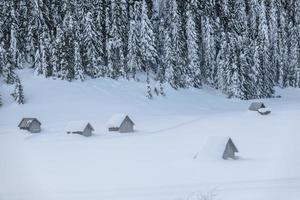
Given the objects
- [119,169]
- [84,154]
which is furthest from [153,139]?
[119,169]

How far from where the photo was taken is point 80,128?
42625 millimetres

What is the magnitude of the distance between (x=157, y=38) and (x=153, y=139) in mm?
36240

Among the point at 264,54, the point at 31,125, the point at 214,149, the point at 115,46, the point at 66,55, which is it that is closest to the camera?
the point at 214,149

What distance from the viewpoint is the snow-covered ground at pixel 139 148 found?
24328 mm

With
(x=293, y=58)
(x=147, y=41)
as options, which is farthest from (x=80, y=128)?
(x=293, y=58)

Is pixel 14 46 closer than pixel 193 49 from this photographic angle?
Yes

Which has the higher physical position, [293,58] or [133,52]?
[133,52]

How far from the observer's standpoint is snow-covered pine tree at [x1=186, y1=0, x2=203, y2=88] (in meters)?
70.6

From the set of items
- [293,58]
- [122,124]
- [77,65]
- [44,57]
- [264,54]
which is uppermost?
[44,57]

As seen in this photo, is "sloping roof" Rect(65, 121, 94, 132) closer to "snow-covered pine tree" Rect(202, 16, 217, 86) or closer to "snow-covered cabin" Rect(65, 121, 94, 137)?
"snow-covered cabin" Rect(65, 121, 94, 137)

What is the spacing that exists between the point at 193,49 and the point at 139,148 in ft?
125

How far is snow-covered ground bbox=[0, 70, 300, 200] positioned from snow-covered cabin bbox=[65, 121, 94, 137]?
640mm

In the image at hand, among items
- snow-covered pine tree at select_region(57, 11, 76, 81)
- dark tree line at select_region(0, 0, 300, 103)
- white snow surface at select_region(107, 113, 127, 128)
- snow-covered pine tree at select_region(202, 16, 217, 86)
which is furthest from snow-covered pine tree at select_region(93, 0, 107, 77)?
white snow surface at select_region(107, 113, 127, 128)

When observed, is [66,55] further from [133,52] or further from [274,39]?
[274,39]
